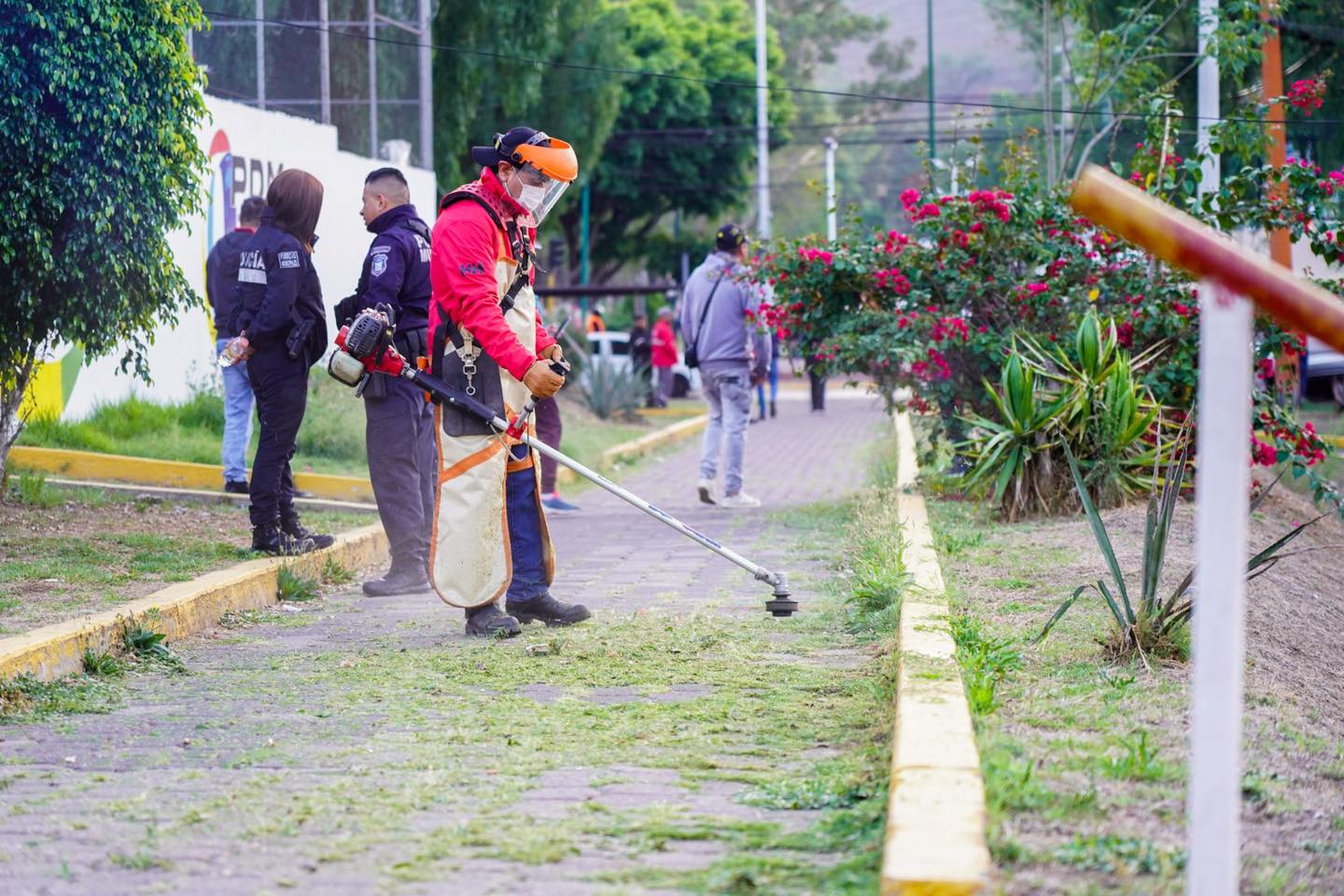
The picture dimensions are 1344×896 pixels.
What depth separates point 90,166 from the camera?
8.03 metres

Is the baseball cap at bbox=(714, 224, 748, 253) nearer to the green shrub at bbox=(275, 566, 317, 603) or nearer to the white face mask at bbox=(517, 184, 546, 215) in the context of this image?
the green shrub at bbox=(275, 566, 317, 603)

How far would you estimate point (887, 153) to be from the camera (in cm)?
10525

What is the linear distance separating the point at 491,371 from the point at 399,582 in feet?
6.08

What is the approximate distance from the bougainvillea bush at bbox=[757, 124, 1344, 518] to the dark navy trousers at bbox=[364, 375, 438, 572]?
10.9ft

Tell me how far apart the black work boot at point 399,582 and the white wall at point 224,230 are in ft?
12.4

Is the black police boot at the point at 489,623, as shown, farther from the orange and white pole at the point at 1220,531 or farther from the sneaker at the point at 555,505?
the sneaker at the point at 555,505

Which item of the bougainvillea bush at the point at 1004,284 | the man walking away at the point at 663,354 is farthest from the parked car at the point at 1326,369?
the bougainvillea bush at the point at 1004,284

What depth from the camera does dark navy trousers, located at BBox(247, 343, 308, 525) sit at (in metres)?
7.80

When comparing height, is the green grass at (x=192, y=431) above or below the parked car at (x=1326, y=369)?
below

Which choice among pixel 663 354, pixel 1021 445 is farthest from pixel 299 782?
pixel 663 354

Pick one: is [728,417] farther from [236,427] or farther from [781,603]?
[781,603]

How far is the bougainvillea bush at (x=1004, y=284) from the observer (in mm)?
9828

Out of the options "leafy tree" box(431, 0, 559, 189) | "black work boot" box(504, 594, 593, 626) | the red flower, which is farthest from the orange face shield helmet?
"leafy tree" box(431, 0, 559, 189)

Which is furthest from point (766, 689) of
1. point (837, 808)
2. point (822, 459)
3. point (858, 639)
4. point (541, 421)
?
point (822, 459)
